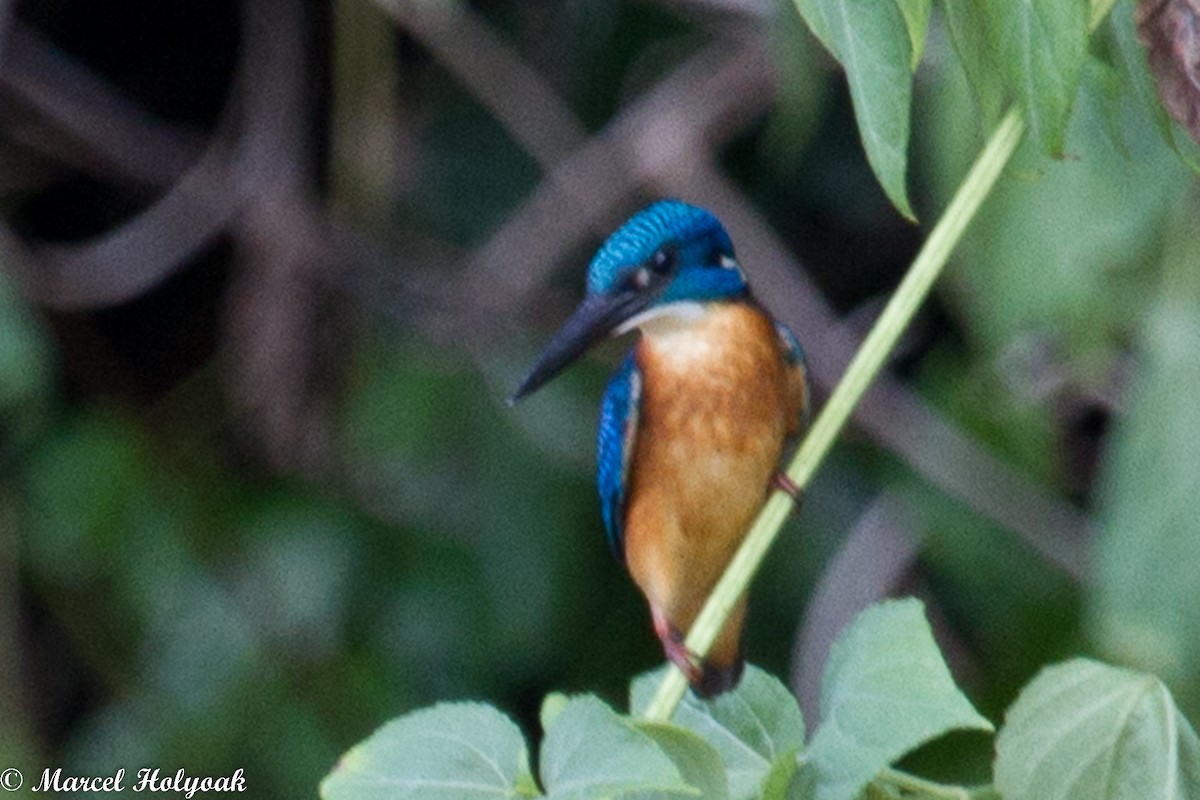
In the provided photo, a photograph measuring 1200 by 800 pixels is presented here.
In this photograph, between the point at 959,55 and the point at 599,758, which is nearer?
the point at 599,758

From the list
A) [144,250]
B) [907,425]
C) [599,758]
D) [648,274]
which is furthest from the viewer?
[144,250]

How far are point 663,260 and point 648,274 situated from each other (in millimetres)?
16

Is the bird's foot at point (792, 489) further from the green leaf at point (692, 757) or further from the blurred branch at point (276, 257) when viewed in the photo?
the blurred branch at point (276, 257)

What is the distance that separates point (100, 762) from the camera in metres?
2.88

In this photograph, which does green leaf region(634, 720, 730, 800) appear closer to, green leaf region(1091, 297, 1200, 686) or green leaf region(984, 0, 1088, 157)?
green leaf region(984, 0, 1088, 157)

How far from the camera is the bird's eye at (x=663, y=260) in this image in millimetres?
1183

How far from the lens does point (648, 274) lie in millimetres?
1185

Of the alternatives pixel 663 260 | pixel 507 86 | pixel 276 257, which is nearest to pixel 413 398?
pixel 276 257

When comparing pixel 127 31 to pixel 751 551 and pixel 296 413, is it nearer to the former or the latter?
pixel 296 413

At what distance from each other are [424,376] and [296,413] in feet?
0.75

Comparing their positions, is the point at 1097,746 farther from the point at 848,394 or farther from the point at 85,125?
the point at 85,125

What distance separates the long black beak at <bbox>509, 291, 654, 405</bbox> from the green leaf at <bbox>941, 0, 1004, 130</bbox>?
10.7 inches

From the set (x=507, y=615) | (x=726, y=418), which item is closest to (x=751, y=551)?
(x=726, y=418)

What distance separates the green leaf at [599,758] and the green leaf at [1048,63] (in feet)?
1.11
